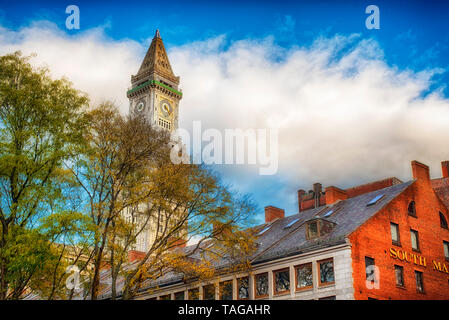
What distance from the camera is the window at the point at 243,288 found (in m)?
43.1

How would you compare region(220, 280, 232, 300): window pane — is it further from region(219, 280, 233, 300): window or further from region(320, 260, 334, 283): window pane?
region(320, 260, 334, 283): window pane

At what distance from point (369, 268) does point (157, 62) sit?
151016 mm

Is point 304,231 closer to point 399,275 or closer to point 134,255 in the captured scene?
point 399,275

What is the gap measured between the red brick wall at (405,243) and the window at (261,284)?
7.77m

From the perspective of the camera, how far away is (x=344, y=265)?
122ft

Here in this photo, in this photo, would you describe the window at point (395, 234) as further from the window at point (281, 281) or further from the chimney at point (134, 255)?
the chimney at point (134, 255)

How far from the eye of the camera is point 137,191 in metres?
36.1

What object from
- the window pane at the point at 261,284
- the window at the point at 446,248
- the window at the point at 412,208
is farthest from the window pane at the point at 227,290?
the window at the point at 446,248

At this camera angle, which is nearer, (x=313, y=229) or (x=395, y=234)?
(x=313, y=229)

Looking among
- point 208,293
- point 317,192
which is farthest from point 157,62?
point 208,293

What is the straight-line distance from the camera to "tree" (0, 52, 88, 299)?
2897 cm
